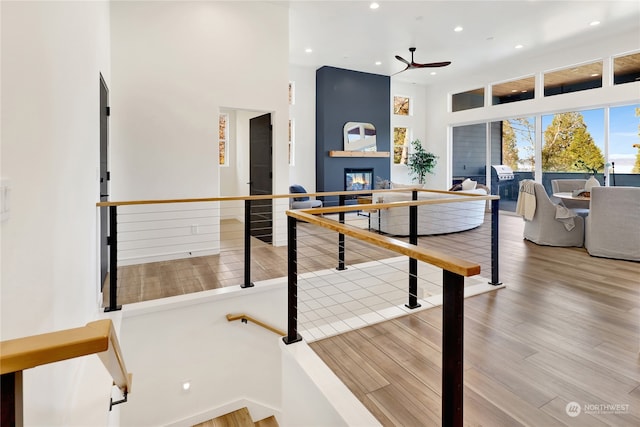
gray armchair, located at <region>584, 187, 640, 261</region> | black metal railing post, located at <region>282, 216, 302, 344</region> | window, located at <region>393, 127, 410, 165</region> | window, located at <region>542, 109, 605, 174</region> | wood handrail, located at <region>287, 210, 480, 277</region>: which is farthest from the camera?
window, located at <region>393, 127, 410, 165</region>

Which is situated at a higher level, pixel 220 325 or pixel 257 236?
pixel 257 236

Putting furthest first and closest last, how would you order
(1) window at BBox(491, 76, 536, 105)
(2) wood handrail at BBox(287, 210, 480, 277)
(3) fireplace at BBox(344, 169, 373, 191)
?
(3) fireplace at BBox(344, 169, 373, 191), (1) window at BBox(491, 76, 536, 105), (2) wood handrail at BBox(287, 210, 480, 277)

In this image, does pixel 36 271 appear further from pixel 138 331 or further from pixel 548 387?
pixel 548 387

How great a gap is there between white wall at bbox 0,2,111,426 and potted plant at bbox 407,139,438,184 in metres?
8.17

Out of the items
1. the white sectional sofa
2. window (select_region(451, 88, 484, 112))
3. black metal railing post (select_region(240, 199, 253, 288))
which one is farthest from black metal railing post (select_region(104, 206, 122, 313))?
window (select_region(451, 88, 484, 112))

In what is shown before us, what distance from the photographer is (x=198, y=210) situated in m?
4.64

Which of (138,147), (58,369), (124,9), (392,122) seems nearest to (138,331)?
(58,369)

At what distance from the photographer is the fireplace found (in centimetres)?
845

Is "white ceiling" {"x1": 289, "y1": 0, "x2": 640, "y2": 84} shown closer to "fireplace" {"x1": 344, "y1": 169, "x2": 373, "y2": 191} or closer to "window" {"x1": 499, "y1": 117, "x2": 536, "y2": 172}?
"window" {"x1": 499, "y1": 117, "x2": 536, "y2": 172}

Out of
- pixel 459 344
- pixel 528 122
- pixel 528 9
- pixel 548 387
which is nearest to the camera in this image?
Result: pixel 459 344

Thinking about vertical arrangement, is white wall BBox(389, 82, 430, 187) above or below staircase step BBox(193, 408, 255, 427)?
above

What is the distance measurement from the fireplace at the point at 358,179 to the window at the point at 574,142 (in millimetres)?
3749

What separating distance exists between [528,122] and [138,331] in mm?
8269

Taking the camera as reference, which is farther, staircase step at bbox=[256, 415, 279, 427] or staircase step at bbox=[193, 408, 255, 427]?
staircase step at bbox=[256, 415, 279, 427]
